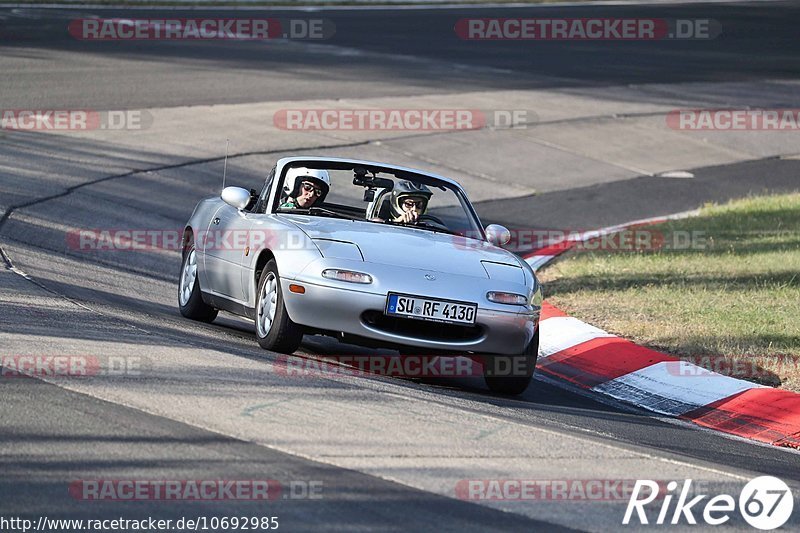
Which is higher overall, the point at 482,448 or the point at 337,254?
the point at 337,254

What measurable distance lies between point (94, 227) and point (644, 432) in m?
7.52

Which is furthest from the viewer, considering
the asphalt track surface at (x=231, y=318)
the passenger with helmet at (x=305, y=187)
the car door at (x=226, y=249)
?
the passenger with helmet at (x=305, y=187)

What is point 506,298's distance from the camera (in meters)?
8.31

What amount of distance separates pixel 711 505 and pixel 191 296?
17.5 ft

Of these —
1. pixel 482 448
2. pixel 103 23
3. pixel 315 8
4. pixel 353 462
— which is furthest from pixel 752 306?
pixel 315 8

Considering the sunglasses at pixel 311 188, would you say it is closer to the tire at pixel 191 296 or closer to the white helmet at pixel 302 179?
the white helmet at pixel 302 179

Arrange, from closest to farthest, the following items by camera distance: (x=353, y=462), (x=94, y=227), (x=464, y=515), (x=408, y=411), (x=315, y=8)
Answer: (x=464, y=515)
(x=353, y=462)
(x=408, y=411)
(x=94, y=227)
(x=315, y=8)

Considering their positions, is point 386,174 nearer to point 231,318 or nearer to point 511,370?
point 511,370

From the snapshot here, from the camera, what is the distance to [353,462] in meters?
5.99

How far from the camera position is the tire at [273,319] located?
8.29 meters

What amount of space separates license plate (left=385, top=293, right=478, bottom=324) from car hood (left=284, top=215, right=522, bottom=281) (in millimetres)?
261

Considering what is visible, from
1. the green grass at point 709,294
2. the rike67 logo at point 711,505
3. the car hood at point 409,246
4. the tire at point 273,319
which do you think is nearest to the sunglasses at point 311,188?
the car hood at point 409,246

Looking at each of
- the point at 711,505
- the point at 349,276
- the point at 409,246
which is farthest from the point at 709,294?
the point at 711,505

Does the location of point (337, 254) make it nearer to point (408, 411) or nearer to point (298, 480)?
point (408, 411)
